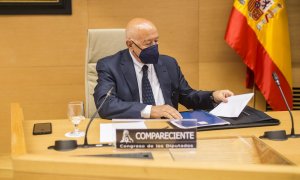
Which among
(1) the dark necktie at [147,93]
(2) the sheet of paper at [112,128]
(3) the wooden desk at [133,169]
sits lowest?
(2) the sheet of paper at [112,128]

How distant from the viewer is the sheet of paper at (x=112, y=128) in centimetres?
141

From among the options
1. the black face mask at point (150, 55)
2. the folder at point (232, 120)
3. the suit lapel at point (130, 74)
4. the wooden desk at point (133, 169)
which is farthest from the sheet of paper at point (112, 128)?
the wooden desk at point (133, 169)

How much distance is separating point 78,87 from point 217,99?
64.7 inches

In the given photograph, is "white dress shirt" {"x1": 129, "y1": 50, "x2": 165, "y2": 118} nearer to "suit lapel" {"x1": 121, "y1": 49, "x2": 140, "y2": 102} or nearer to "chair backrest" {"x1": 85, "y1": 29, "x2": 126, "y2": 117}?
"suit lapel" {"x1": 121, "y1": 49, "x2": 140, "y2": 102}

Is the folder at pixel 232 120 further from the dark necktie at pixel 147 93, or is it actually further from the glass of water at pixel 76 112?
the glass of water at pixel 76 112

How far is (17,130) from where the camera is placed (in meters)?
1.42

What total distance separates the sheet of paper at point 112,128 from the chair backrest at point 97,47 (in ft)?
2.32

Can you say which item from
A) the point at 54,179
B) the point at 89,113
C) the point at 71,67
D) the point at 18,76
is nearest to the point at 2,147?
the point at 18,76

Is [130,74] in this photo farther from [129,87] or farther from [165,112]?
[165,112]

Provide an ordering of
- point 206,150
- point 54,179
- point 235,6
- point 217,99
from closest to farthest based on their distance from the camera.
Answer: point 54,179, point 206,150, point 217,99, point 235,6

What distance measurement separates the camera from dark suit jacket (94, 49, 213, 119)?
2.02m

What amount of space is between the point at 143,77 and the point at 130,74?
0.29 ft

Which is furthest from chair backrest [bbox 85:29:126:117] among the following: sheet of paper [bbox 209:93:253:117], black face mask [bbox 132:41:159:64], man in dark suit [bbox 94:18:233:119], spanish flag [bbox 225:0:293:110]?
spanish flag [bbox 225:0:293:110]

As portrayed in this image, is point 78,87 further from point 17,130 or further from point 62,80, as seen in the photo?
point 17,130
